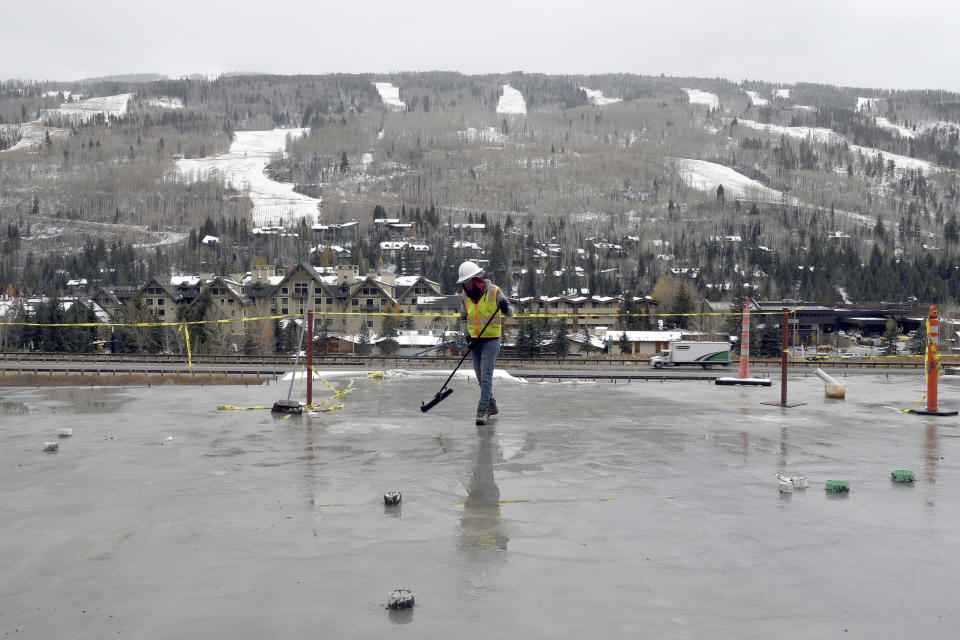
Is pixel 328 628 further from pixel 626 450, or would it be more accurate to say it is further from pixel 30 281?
pixel 30 281

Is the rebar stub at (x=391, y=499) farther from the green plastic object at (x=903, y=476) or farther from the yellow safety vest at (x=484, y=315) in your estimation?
the yellow safety vest at (x=484, y=315)

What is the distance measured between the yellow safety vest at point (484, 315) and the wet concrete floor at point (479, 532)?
1.47 metres

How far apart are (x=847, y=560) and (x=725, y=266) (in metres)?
193

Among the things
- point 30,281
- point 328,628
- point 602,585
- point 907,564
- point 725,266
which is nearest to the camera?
point 328,628

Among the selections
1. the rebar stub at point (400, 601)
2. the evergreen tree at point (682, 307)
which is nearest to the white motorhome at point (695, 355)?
the evergreen tree at point (682, 307)

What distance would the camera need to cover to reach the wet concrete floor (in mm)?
4836

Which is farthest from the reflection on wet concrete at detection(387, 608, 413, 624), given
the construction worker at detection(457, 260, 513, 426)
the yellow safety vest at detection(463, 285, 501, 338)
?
the yellow safety vest at detection(463, 285, 501, 338)

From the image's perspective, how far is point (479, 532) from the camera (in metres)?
6.46

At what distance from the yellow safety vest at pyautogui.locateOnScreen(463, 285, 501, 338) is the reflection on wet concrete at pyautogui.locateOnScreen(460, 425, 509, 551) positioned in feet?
10.4

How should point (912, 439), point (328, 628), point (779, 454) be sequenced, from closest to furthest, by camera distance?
1. point (328, 628)
2. point (779, 454)
3. point (912, 439)

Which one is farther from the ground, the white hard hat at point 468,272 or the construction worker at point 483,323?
the white hard hat at point 468,272

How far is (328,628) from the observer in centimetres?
465

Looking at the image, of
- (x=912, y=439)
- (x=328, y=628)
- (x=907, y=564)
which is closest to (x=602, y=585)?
(x=328, y=628)

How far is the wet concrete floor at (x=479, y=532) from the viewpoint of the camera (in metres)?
4.84
